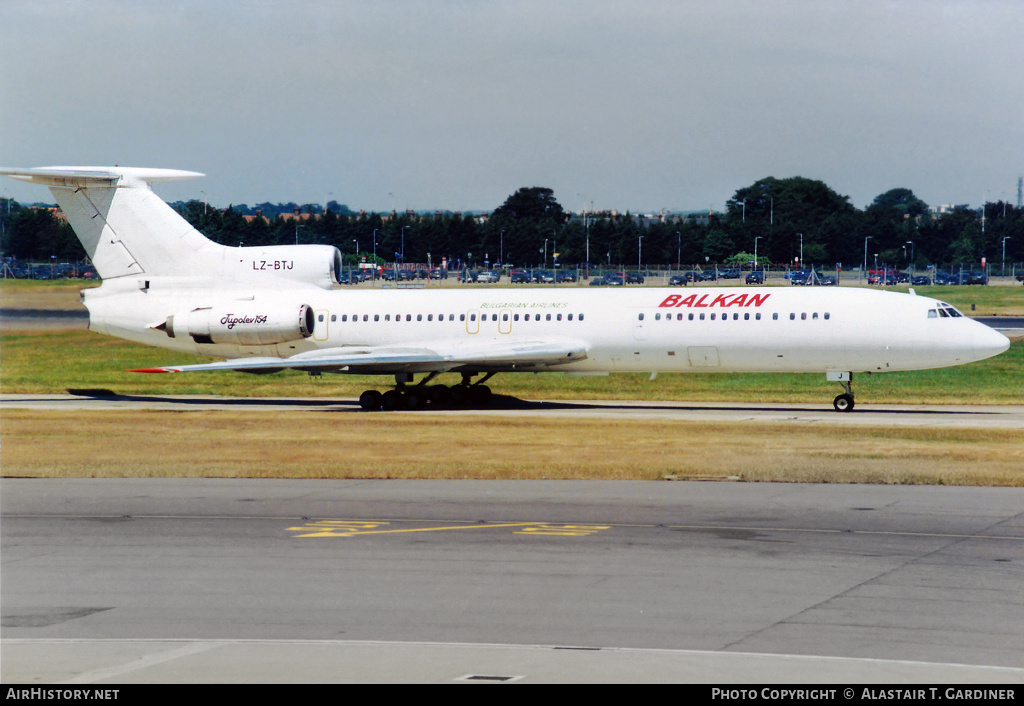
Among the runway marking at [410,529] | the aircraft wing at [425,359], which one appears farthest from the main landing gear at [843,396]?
the runway marking at [410,529]

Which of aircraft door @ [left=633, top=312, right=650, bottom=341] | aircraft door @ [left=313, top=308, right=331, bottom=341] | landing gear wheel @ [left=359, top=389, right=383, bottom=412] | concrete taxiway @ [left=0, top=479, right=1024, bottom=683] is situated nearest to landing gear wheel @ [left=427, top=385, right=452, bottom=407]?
landing gear wheel @ [left=359, top=389, right=383, bottom=412]

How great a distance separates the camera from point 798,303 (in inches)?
1569

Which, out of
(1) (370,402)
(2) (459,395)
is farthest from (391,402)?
(2) (459,395)

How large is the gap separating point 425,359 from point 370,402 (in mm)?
2961

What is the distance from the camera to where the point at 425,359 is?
134 ft

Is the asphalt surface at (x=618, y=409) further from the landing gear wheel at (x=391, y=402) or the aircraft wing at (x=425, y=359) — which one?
the aircraft wing at (x=425, y=359)

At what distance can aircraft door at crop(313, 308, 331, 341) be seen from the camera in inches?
1730

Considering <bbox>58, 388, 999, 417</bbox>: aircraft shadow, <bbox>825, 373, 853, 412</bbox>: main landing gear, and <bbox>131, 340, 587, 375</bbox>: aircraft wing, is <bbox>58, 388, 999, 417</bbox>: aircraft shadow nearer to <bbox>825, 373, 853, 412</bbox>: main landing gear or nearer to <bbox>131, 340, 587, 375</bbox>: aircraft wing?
<bbox>825, 373, 853, 412</bbox>: main landing gear

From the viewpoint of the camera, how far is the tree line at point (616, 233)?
53.3 metres

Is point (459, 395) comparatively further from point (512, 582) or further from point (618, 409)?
point (512, 582)

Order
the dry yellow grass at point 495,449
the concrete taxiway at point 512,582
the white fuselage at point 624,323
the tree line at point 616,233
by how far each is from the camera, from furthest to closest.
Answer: the tree line at point 616,233
the white fuselage at point 624,323
the dry yellow grass at point 495,449
the concrete taxiway at point 512,582

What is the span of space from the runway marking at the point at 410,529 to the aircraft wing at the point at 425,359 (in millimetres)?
20366

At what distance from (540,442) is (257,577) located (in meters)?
15.8
